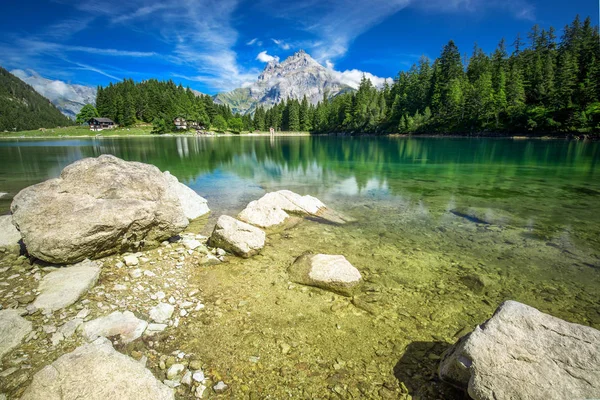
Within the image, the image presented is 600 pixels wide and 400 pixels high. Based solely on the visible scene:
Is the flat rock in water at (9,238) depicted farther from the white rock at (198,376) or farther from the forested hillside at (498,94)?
the forested hillside at (498,94)

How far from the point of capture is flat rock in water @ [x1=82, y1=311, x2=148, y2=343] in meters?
4.90

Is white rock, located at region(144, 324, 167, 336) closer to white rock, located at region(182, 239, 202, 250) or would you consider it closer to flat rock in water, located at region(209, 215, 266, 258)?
flat rock in water, located at region(209, 215, 266, 258)

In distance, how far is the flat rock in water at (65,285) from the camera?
5.43 m

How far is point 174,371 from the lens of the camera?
4.38 m

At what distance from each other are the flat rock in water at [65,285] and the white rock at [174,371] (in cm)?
287

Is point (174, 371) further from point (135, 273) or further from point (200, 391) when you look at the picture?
point (135, 273)

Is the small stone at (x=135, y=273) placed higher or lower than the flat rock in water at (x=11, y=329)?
lower

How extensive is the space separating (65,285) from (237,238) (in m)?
4.38

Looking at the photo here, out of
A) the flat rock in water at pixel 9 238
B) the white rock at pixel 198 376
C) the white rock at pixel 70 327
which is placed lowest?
the white rock at pixel 198 376

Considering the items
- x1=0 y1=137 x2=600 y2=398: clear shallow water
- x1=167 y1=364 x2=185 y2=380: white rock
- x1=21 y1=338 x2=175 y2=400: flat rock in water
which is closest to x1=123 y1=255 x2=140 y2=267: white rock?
x1=0 y1=137 x2=600 y2=398: clear shallow water

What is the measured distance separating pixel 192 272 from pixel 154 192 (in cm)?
282

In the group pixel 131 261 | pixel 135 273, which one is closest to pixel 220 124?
pixel 131 261

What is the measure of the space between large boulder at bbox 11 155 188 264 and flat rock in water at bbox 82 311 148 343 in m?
2.74

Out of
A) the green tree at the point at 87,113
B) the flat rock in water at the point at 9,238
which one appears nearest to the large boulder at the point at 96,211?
the flat rock in water at the point at 9,238
